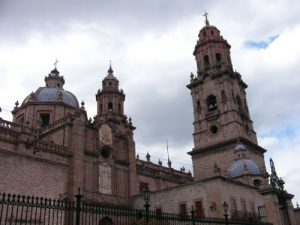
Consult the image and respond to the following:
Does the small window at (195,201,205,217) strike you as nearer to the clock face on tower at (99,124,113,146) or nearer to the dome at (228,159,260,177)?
the clock face on tower at (99,124,113,146)

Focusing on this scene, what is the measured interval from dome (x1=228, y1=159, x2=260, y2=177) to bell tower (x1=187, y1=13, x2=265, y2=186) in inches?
96.8

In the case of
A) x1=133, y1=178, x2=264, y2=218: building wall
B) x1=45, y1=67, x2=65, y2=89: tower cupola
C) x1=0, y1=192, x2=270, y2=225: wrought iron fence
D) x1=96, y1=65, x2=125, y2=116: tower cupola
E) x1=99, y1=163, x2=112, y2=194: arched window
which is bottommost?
x1=0, y1=192, x2=270, y2=225: wrought iron fence

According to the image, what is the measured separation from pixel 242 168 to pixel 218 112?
40.9 feet

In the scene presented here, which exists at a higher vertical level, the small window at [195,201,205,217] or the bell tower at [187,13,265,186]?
the bell tower at [187,13,265,186]

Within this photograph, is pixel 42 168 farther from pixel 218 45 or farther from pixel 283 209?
pixel 218 45

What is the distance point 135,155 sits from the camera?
43312 mm

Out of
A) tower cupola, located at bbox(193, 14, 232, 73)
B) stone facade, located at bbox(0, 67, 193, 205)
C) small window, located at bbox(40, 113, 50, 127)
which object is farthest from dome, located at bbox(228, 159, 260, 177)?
small window, located at bbox(40, 113, 50, 127)

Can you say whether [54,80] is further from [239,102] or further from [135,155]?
[239,102]

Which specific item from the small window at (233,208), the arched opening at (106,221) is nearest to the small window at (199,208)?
the small window at (233,208)

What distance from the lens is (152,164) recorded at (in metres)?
50.4

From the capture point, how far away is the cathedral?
2975 centimetres

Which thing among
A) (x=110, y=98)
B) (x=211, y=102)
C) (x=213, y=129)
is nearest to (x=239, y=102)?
(x=211, y=102)

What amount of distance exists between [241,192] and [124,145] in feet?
49.1

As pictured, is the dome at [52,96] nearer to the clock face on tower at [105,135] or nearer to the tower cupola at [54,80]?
the tower cupola at [54,80]
